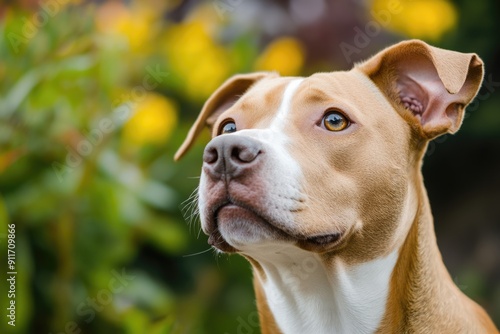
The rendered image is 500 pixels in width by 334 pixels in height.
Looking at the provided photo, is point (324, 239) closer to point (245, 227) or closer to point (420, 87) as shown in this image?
point (245, 227)

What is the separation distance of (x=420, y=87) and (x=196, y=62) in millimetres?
3484

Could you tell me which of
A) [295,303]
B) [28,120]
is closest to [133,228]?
[28,120]

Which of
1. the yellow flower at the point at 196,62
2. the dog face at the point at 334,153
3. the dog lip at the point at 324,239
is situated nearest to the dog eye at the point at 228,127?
the dog face at the point at 334,153

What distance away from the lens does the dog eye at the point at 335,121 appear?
10.6 ft

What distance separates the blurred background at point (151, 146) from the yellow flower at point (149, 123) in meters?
0.01

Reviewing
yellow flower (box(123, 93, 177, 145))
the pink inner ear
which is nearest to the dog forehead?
the pink inner ear

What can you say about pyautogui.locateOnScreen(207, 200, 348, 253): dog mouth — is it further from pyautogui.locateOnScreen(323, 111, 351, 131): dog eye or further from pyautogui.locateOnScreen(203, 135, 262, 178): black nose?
pyautogui.locateOnScreen(323, 111, 351, 131): dog eye

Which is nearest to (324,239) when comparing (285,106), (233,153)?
(233,153)

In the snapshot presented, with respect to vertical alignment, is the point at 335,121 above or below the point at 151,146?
above

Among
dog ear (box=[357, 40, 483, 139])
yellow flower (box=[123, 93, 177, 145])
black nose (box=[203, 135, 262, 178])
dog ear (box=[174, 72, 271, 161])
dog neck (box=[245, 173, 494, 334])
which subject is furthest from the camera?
yellow flower (box=[123, 93, 177, 145])

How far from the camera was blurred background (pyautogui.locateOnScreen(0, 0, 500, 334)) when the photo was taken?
539cm

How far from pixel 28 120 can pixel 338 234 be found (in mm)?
3089

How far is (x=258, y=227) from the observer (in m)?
2.97

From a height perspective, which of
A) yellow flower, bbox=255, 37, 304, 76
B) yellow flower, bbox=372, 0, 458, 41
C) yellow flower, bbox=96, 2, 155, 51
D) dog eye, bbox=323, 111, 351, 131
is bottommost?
yellow flower, bbox=372, 0, 458, 41
